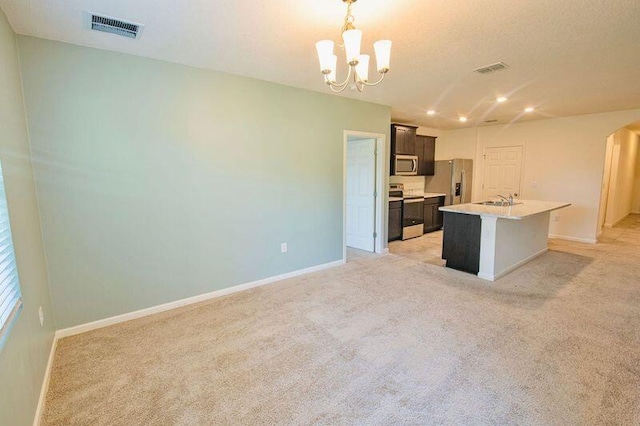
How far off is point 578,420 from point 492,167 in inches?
A: 254

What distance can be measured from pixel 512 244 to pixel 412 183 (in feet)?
11.0

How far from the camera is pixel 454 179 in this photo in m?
6.95

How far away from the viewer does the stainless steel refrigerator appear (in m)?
6.97

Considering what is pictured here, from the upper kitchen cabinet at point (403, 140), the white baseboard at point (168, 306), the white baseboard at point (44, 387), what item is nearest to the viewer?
the white baseboard at point (44, 387)

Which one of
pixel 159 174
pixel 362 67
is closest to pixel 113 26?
pixel 159 174

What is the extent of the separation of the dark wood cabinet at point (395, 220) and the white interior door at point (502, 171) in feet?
8.83

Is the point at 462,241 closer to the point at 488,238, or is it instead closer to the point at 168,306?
the point at 488,238

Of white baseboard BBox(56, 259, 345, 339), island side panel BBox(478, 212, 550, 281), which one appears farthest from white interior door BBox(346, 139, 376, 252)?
island side panel BBox(478, 212, 550, 281)

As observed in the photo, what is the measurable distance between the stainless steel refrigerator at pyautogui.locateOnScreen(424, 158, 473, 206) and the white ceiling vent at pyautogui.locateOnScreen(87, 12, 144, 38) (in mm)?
6439

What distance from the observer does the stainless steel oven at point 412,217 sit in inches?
244

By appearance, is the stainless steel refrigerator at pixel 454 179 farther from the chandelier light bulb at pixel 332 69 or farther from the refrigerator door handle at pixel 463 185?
the chandelier light bulb at pixel 332 69

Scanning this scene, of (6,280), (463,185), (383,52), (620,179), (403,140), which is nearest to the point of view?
(6,280)

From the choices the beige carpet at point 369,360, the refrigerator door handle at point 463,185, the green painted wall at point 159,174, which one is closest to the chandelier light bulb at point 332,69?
the green painted wall at point 159,174

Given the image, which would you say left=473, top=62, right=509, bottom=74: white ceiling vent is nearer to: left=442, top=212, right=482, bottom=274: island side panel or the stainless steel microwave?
left=442, top=212, right=482, bottom=274: island side panel
